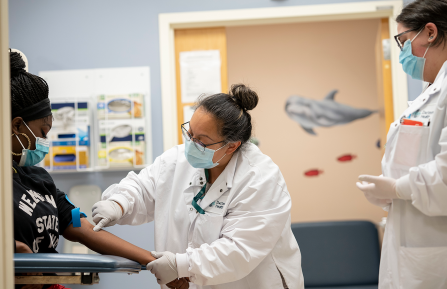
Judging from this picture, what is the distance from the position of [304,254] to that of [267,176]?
1.97 metres

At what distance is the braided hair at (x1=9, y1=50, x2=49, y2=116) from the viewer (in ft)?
3.97

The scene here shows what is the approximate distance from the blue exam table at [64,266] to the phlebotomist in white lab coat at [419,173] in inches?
34.5

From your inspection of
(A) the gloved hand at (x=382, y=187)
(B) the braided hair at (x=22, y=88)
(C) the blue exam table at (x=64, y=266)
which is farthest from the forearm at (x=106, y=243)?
(A) the gloved hand at (x=382, y=187)

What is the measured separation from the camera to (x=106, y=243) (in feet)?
4.46

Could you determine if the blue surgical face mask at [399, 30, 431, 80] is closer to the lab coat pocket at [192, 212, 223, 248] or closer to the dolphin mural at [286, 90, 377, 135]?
the lab coat pocket at [192, 212, 223, 248]

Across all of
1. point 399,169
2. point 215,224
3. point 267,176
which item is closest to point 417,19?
point 399,169

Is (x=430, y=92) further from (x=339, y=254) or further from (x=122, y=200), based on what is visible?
(x=339, y=254)

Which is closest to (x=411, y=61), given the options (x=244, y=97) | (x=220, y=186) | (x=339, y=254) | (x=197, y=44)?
(x=244, y=97)

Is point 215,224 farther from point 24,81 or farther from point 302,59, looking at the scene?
point 302,59

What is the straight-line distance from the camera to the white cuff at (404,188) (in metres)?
1.18

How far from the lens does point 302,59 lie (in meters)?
3.95

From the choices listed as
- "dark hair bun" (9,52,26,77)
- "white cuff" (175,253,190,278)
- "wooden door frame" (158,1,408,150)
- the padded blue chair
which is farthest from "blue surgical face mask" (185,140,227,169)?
the padded blue chair

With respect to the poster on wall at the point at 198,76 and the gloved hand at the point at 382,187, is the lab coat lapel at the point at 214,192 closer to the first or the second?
the gloved hand at the point at 382,187

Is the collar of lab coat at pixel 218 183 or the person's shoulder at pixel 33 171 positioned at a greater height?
the person's shoulder at pixel 33 171
